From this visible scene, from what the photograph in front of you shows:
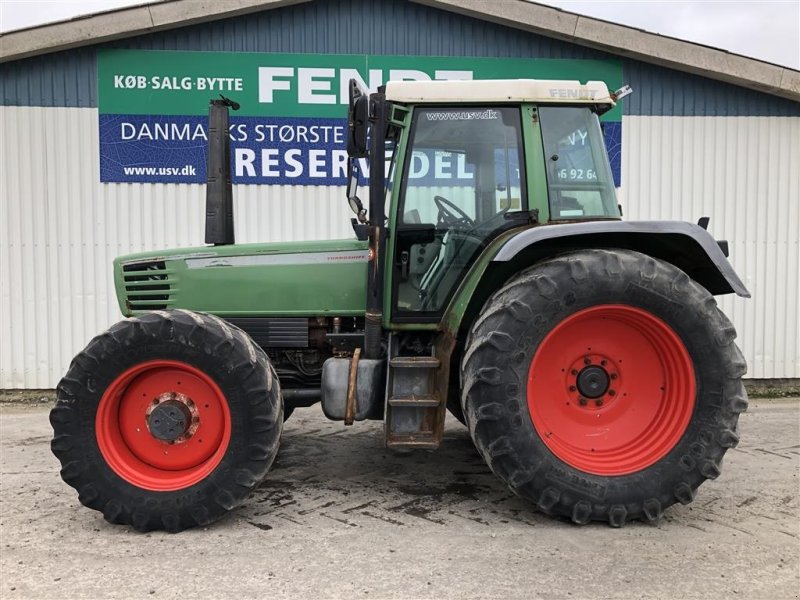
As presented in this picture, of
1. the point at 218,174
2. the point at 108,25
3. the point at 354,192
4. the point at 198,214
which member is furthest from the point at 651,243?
the point at 108,25

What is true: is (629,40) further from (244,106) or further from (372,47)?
(244,106)

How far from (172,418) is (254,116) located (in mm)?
4553

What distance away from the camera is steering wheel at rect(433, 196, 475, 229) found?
3977 mm

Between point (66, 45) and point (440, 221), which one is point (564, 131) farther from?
point (66, 45)

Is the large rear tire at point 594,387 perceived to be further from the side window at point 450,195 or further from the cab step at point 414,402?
the side window at point 450,195

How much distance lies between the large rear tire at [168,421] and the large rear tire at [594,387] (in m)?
1.21

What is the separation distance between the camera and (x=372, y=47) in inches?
288

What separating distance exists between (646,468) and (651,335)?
75 centimetres

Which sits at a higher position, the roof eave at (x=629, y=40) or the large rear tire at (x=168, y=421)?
the roof eave at (x=629, y=40)

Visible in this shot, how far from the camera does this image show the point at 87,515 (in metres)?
3.79

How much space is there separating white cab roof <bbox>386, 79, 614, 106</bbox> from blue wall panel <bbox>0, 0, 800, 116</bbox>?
376 centimetres

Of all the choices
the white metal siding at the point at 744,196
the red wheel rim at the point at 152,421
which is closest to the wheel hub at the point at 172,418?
the red wheel rim at the point at 152,421

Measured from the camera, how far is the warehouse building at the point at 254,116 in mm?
7094

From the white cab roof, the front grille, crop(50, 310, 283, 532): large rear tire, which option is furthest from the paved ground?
the white cab roof
